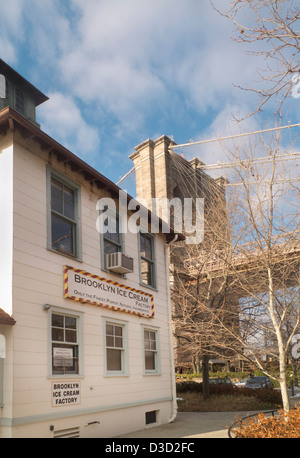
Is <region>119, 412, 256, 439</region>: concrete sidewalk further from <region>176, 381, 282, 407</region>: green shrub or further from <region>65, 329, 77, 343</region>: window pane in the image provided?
<region>176, 381, 282, 407</region>: green shrub

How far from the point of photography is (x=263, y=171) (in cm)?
1094

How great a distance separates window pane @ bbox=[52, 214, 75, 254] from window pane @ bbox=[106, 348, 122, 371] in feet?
9.82

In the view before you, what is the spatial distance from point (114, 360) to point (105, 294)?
6.06 ft

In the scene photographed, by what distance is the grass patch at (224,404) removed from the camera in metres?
18.8

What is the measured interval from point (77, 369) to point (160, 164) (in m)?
39.0

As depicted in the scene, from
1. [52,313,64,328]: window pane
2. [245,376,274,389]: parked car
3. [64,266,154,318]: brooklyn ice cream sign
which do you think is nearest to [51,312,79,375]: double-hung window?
[52,313,64,328]: window pane

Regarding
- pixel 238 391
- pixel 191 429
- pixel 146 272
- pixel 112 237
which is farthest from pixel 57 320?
pixel 238 391

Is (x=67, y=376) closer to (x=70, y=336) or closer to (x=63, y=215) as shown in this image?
(x=70, y=336)

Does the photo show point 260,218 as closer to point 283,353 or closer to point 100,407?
point 283,353

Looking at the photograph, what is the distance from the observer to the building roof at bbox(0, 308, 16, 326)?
820 cm

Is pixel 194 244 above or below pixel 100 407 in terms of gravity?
above

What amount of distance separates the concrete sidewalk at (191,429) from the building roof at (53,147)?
21.7 feet

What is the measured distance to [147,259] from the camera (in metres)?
14.9

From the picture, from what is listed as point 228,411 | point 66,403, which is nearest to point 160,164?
point 228,411
